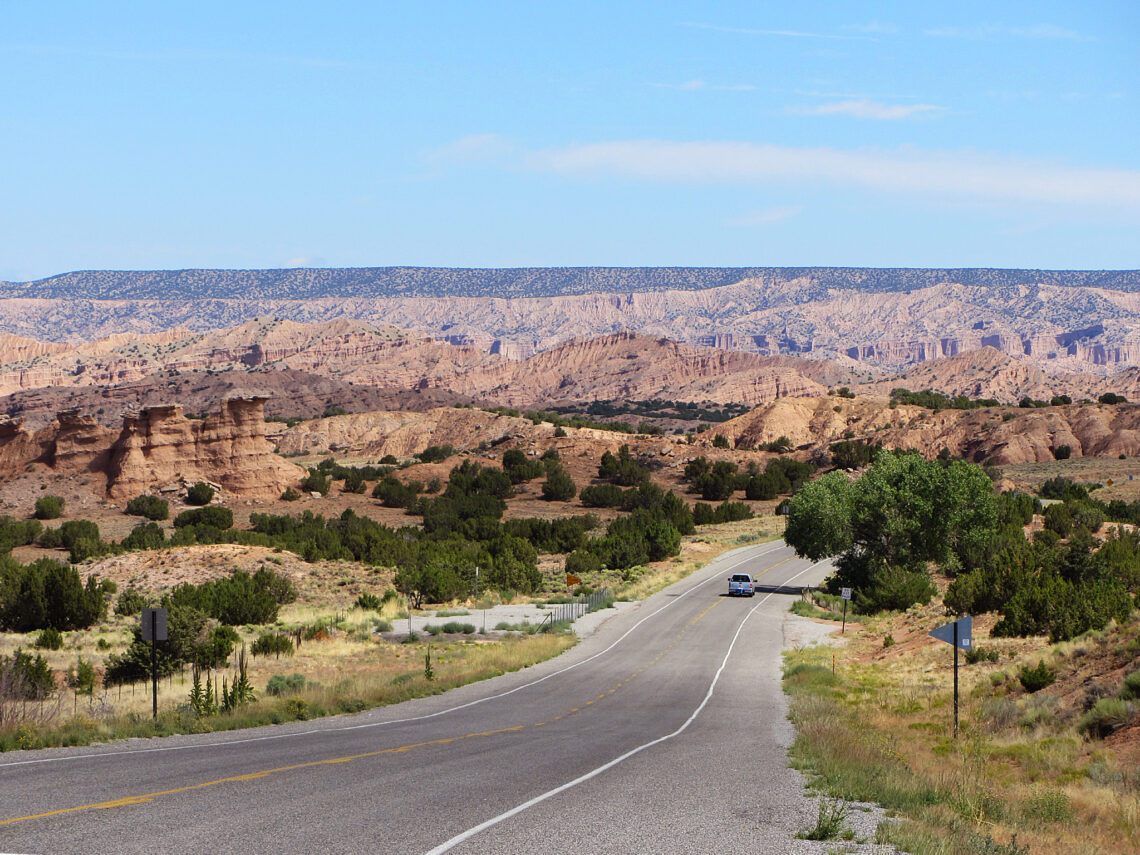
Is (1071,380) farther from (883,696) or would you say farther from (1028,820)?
(1028,820)

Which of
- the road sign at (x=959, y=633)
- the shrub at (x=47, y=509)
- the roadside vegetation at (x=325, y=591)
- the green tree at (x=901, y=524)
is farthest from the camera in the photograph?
the shrub at (x=47, y=509)

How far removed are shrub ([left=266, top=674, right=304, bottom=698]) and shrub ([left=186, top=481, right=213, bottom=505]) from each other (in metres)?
48.1

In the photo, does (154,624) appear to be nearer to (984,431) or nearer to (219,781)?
(219,781)

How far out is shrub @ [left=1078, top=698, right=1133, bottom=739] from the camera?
19.1 meters

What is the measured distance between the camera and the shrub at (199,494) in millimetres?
72250

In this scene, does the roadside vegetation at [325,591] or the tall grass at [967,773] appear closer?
the tall grass at [967,773]

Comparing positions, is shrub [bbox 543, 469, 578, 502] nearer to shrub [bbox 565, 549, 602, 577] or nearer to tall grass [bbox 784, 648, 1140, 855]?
shrub [bbox 565, 549, 602, 577]

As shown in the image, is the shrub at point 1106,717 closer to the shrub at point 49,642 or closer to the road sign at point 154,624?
the road sign at point 154,624

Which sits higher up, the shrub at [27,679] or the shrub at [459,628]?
the shrub at [27,679]

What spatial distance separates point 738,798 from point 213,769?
23.5ft

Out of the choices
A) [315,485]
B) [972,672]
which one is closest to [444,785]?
[972,672]

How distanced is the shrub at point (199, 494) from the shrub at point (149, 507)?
6.71 feet

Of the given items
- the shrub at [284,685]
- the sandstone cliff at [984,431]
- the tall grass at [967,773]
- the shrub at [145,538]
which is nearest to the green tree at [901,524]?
the tall grass at [967,773]

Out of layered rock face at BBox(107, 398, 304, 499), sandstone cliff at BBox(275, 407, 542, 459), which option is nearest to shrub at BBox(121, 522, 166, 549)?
layered rock face at BBox(107, 398, 304, 499)
